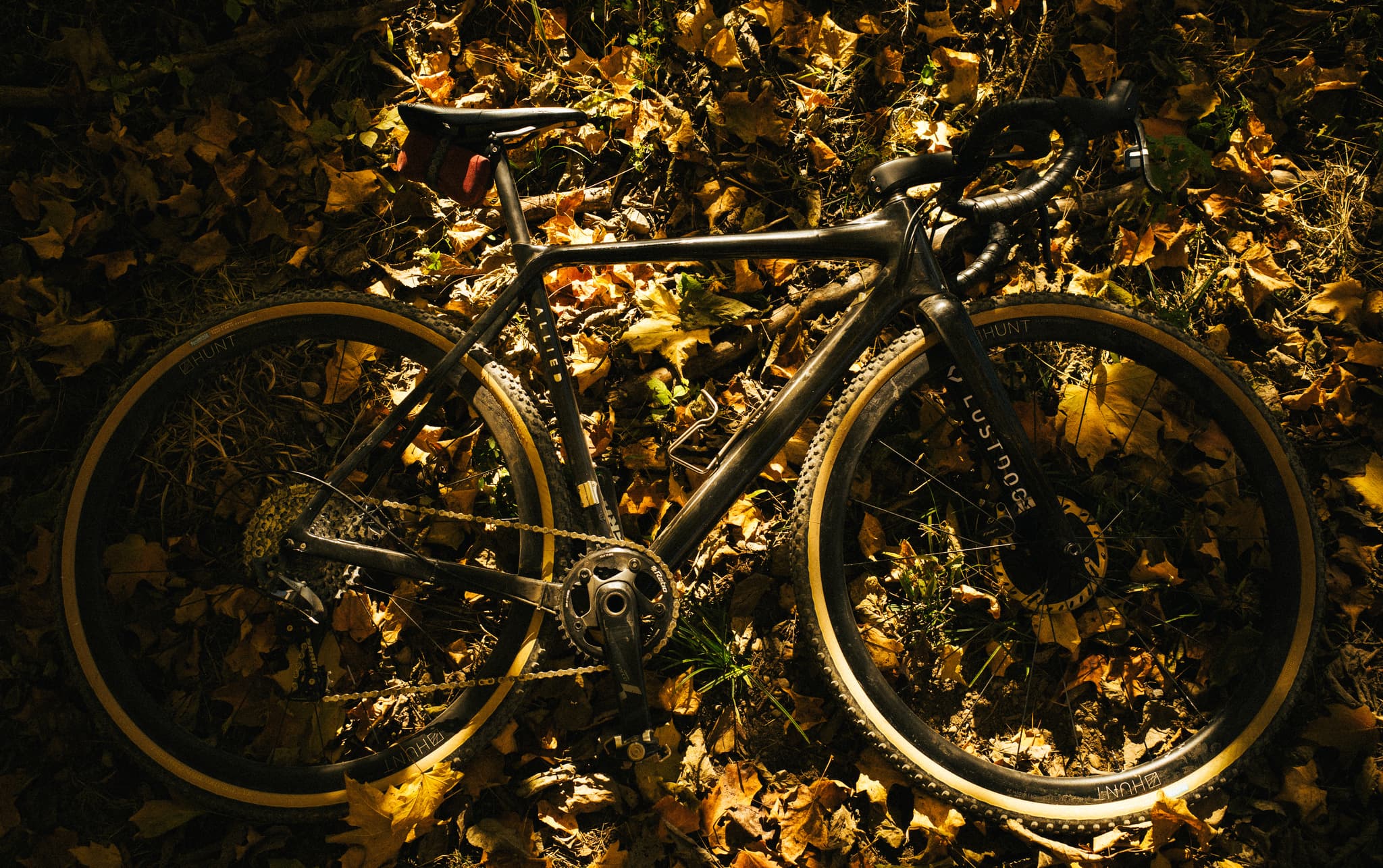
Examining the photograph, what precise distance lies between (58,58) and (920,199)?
3291mm

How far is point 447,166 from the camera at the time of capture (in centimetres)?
224

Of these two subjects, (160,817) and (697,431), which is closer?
(160,817)

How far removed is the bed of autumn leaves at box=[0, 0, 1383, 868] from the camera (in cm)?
247

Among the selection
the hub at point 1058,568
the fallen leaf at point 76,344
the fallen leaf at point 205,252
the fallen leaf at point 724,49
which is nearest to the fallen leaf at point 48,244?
the fallen leaf at point 76,344

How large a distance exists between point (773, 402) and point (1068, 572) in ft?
3.47

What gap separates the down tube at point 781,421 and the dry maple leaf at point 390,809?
3.33 ft

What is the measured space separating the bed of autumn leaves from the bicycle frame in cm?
47

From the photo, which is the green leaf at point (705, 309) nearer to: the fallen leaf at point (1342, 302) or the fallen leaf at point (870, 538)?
the fallen leaf at point (870, 538)

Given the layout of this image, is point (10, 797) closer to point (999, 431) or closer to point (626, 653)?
point (626, 653)

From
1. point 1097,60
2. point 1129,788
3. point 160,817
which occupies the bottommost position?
point 160,817

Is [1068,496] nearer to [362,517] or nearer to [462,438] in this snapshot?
[462,438]

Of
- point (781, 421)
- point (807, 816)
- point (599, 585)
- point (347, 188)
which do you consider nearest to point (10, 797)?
point (599, 585)

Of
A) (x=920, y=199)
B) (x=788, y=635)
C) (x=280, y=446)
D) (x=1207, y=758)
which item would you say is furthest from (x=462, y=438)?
(x=1207, y=758)

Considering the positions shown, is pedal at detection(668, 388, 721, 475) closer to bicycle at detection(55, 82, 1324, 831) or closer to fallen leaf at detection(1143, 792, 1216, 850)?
bicycle at detection(55, 82, 1324, 831)
